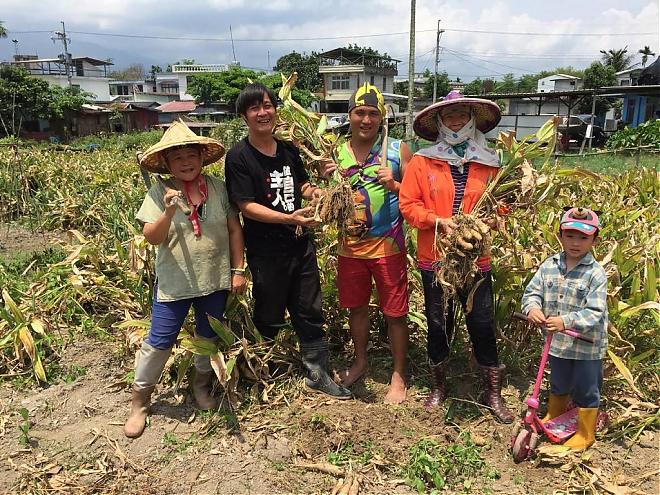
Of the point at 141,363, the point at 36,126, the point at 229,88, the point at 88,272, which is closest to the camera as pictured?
the point at 141,363

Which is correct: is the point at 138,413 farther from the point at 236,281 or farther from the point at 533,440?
the point at 533,440

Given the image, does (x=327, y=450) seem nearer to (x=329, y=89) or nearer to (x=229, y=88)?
(x=229, y=88)

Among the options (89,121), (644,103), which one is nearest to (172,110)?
(89,121)

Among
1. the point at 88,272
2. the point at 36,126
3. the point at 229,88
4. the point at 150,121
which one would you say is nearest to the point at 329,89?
the point at 229,88

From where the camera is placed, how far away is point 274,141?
8.66 ft

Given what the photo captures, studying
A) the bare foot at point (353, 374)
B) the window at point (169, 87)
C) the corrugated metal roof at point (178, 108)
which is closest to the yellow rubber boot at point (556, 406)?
the bare foot at point (353, 374)

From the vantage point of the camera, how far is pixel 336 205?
2482 mm

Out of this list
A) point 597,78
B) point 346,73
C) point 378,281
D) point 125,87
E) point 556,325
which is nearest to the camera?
point 556,325

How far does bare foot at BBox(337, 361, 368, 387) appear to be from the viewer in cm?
296

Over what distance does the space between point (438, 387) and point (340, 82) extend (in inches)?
1872

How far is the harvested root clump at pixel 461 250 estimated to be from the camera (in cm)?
227

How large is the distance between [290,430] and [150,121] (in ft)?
135

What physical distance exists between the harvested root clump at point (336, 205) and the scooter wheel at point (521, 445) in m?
1.30

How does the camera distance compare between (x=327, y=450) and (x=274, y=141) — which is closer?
(x=327, y=450)
